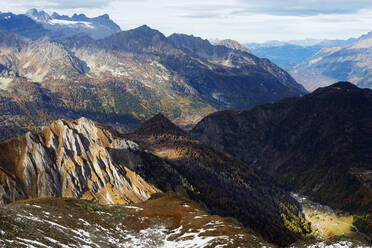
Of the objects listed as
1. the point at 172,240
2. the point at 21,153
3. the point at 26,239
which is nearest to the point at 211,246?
the point at 172,240

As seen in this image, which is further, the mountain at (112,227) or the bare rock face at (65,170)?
the bare rock face at (65,170)

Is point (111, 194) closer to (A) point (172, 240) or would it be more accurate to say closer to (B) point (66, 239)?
(A) point (172, 240)

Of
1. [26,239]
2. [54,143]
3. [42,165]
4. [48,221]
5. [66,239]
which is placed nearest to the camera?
[26,239]

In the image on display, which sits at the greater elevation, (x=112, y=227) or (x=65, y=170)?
(x=65, y=170)

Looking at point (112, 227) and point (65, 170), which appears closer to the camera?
point (112, 227)

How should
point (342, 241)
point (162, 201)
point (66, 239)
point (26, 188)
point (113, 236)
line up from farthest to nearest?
point (26, 188), point (162, 201), point (113, 236), point (66, 239), point (342, 241)

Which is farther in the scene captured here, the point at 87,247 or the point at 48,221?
the point at 48,221
